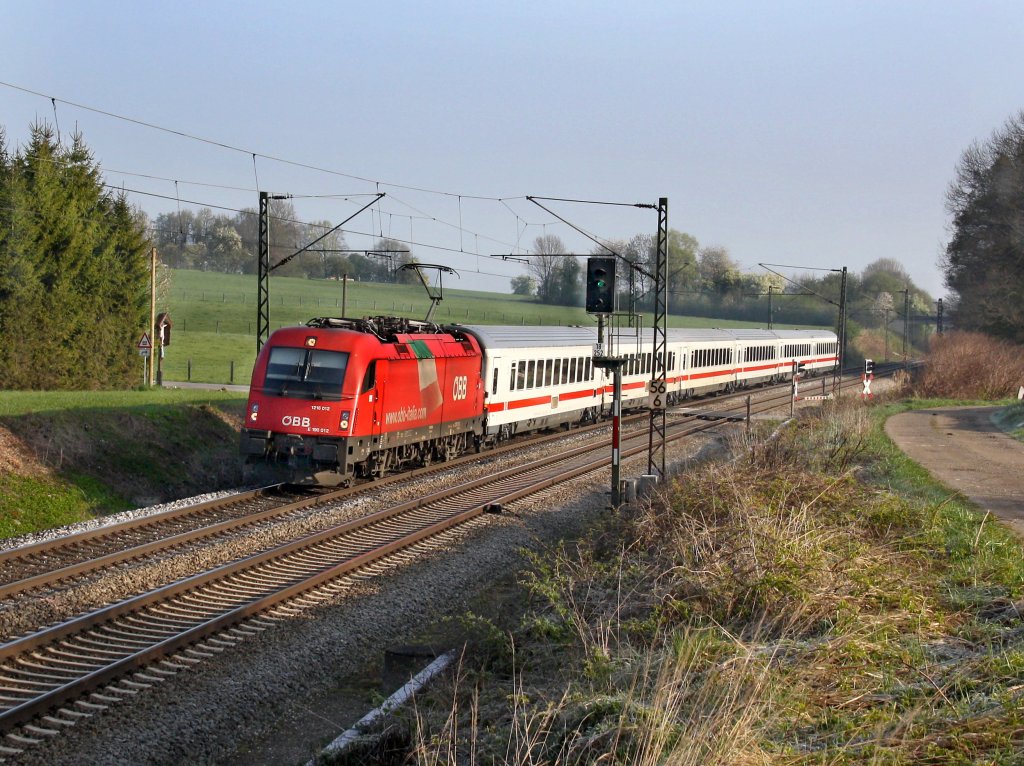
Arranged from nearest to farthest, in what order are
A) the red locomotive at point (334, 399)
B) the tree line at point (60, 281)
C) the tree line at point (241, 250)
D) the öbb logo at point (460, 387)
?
the red locomotive at point (334, 399) < the öbb logo at point (460, 387) < the tree line at point (60, 281) < the tree line at point (241, 250)

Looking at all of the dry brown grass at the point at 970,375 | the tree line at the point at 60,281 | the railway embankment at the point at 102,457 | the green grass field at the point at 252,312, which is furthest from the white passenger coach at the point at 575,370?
the tree line at the point at 60,281

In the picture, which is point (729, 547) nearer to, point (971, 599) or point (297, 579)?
point (971, 599)

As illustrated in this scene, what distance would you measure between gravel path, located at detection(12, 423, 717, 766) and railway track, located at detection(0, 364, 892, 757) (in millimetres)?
259

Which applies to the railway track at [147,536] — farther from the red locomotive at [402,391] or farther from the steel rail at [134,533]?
the red locomotive at [402,391]

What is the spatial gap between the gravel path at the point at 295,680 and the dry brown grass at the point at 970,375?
3733cm

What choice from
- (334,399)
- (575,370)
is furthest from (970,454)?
(334,399)

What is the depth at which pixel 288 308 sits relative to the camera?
213ft

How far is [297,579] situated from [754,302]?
8343 centimetres

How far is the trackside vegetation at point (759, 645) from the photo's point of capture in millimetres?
5723

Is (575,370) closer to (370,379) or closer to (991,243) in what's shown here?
(370,379)

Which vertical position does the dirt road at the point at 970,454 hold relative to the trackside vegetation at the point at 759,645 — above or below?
below

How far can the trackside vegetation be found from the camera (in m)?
5.72

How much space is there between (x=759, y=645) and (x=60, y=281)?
91.7ft

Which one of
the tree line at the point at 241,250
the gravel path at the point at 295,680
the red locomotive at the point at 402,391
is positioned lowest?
the gravel path at the point at 295,680
